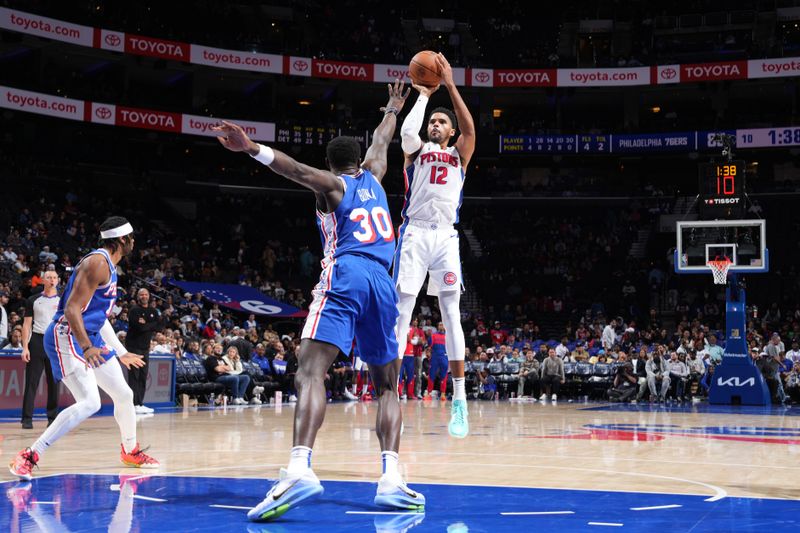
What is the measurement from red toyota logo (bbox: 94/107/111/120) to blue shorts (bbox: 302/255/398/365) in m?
26.8

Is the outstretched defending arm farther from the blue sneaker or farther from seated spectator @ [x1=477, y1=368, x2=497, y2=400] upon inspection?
seated spectator @ [x1=477, y1=368, x2=497, y2=400]

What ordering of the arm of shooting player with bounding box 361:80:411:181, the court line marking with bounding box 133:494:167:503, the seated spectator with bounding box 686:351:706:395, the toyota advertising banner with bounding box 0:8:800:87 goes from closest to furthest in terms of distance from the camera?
the court line marking with bounding box 133:494:167:503
the arm of shooting player with bounding box 361:80:411:181
the seated spectator with bounding box 686:351:706:395
the toyota advertising banner with bounding box 0:8:800:87

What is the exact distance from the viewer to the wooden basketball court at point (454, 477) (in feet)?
14.4

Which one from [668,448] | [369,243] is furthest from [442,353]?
[369,243]

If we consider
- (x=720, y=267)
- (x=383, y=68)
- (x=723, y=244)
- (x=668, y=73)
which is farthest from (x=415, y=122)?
(x=668, y=73)

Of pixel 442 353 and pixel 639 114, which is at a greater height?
pixel 639 114

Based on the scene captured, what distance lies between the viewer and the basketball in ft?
21.9

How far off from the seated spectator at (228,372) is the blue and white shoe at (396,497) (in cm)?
1228

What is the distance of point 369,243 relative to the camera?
5066 mm

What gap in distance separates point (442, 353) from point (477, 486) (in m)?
14.7

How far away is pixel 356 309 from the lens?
489 centimetres

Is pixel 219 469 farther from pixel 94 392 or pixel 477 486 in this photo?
pixel 477 486

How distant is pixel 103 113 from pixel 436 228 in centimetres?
2501

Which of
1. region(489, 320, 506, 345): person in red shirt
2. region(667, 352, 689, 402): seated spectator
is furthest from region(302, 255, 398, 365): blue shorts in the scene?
region(489, 320, 506, 345): person in red shirt
